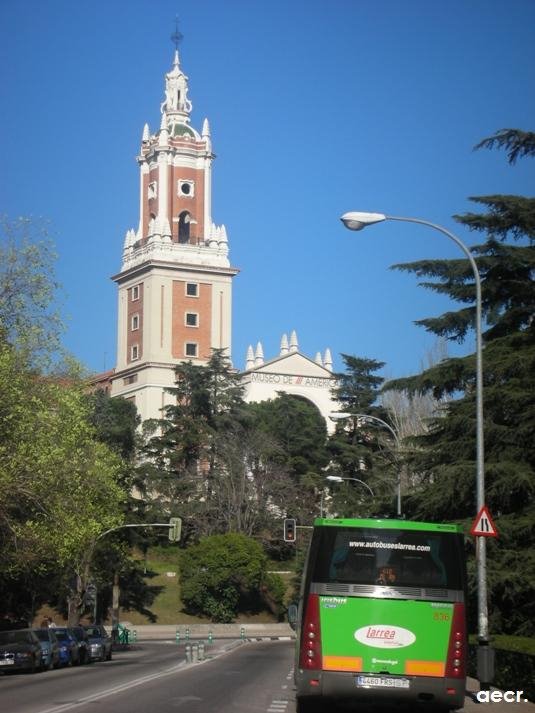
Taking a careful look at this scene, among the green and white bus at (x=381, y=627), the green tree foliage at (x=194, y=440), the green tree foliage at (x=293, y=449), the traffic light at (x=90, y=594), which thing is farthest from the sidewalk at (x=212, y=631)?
the green and white bus at (x=381, y=627)

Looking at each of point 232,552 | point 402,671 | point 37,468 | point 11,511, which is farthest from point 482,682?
point 232,552

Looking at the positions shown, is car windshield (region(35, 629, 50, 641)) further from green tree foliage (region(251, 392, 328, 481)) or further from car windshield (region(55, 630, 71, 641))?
green tree foliage (region(251, 392, 328, 481))

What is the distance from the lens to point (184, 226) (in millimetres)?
112688

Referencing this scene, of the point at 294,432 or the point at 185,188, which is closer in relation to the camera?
the point at 294,432

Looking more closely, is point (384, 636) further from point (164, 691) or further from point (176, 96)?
point (176, 96)

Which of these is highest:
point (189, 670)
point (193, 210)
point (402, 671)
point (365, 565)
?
point (193, 210)

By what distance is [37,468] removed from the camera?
1344 inches

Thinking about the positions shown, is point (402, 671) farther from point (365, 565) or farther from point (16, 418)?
point (16, 418)

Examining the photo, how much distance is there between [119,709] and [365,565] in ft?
15.1

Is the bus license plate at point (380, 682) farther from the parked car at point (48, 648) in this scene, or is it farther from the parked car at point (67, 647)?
the parked car at point (67, 647)

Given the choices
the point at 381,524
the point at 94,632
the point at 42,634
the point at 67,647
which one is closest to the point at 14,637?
the point at 42,634

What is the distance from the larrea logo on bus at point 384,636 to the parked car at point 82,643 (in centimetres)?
2544

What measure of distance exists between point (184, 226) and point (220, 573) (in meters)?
45.4

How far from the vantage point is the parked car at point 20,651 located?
3391 cm
